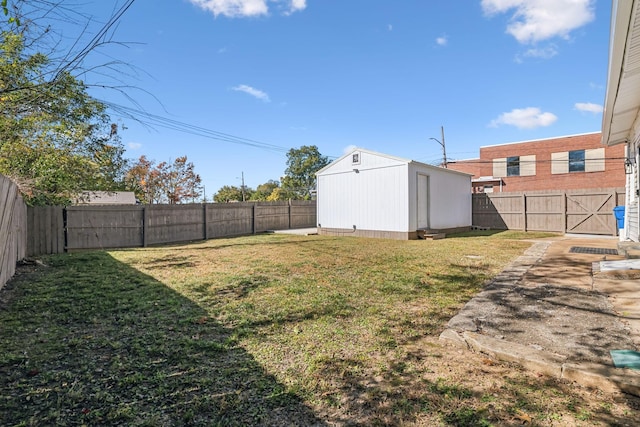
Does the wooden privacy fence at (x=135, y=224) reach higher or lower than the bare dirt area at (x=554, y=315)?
higher

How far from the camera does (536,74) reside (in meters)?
13.4

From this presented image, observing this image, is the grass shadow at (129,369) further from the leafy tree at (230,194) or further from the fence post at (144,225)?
the leafy tree at (230,194)

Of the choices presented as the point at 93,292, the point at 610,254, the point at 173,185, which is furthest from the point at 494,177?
the point at 173,185

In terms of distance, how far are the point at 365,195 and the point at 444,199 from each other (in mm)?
3562

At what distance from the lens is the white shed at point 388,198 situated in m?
12.1

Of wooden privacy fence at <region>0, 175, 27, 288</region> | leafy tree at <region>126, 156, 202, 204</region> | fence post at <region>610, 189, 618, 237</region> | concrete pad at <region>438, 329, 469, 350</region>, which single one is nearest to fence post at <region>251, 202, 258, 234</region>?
wooden privacy fence at <region>0, 175, 27, 288</region>

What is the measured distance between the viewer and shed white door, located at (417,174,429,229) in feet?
41.1

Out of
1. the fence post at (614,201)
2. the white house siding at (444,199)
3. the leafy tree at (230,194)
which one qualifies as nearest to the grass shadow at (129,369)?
the white house siding at (444,199)

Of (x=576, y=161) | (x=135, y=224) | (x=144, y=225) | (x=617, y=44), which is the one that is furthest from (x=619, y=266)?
(x=576, y=161)

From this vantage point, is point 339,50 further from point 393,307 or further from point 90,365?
point 90,365

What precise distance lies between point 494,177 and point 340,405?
27.2 m

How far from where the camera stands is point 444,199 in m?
13.9

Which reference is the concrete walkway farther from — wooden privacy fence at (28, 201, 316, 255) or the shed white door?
wooden privacy fence at (28, 201, 316, 255)

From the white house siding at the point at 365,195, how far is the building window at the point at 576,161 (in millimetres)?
17468
